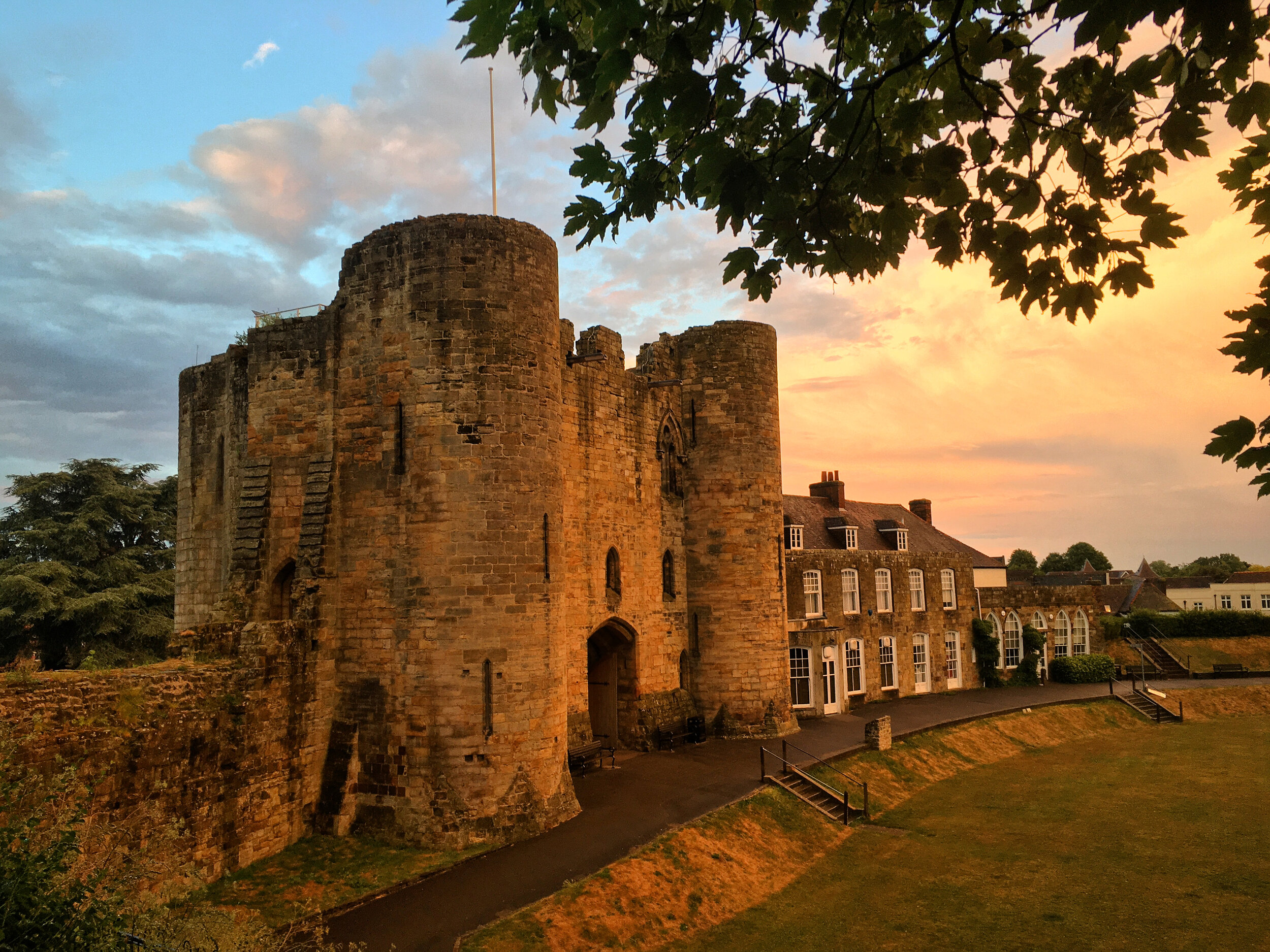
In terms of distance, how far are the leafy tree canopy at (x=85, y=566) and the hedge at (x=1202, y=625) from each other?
4445 centimetres

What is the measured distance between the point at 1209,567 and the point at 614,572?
12315cm

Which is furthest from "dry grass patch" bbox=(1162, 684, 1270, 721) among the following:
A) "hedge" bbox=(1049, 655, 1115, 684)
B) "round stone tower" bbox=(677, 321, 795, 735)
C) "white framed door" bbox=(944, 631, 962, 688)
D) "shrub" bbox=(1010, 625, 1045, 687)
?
"round stone tower" bbox=(677, 321, 795, 735)

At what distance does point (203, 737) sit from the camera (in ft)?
38.3

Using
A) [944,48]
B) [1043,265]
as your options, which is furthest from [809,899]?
[944,48]

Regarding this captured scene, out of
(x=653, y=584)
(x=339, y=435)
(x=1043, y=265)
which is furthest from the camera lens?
(x=653, y=584)

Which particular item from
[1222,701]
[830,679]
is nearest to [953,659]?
[830,679]

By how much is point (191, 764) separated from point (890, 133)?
38.7ft

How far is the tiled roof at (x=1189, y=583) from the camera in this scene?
60.1m

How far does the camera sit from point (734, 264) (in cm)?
475

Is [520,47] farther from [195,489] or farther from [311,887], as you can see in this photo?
[195,489]

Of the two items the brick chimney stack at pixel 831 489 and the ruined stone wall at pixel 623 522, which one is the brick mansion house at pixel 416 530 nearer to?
the ruined stone wall at pixel 623 522

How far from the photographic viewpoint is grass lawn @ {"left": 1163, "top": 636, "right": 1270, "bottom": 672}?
39.7 metres

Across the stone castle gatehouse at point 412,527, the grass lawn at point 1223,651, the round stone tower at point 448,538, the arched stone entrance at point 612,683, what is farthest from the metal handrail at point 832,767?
the grass lawn at point 1223,651

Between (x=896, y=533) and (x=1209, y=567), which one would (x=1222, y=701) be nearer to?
(x=896, y=533)
